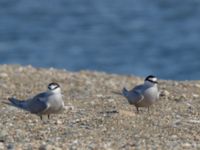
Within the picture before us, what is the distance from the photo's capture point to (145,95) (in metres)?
12.7

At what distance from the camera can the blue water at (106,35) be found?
112 feet

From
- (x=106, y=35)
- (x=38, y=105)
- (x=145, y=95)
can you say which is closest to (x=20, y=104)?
(x=38, y=105)

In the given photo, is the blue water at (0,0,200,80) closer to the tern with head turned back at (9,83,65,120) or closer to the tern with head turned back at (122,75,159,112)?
the tern with head turned back at (122,75,159,112)

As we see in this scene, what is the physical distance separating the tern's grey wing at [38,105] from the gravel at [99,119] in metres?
0.13

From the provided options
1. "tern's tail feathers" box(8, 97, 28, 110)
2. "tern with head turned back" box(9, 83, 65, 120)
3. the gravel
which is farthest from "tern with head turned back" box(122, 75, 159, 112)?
"tern's tail feathers" box(8, 97, 28, 110)

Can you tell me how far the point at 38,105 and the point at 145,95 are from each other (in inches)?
49.8

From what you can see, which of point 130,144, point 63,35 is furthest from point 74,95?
point 63,35

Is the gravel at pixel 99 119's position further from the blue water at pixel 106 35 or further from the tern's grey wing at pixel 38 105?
the blue water at pixel 106 35

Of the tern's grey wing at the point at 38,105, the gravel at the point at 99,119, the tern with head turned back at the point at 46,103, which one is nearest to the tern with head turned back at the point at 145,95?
the gravel at the point at 99,119

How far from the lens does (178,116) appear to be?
41.7ft

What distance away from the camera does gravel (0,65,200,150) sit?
10906 mm

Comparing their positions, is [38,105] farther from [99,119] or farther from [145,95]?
[145,95]

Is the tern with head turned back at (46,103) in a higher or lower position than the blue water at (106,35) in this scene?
lower

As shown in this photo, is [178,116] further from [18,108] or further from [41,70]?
[41,70]
